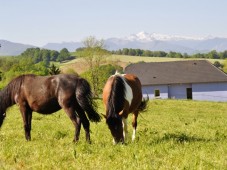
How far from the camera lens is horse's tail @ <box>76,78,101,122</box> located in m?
10.4

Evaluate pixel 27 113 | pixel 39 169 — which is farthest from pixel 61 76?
pixel 39 169

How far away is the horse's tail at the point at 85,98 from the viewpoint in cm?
1045

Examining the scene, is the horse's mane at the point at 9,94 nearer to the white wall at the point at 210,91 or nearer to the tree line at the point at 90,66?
the tree line at the point at 90,66

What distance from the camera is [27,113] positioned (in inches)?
445

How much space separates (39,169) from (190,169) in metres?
2.99

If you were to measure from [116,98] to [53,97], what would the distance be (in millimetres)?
1935

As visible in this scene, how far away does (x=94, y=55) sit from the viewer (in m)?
73.1

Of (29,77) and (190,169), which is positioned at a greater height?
(29,77)

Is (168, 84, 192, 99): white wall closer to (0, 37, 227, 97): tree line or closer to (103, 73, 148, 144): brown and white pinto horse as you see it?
(0, 37, 227, 97): tree line

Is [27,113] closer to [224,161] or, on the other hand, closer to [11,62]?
[224,161]

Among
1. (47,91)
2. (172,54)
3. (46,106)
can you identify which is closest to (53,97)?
(47,91)

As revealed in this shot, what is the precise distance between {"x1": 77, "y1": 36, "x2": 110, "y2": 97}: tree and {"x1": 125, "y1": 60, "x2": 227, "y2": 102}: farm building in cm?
900

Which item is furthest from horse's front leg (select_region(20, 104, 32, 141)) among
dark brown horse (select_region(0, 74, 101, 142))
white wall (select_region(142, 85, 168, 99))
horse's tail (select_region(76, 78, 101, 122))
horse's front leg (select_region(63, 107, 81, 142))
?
white wall (select_region(142, 85, 168, 99))

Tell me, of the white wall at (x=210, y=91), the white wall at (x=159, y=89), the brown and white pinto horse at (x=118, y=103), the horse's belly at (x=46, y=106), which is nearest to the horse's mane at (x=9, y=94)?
the horse's belly at (x=46, y=106)
